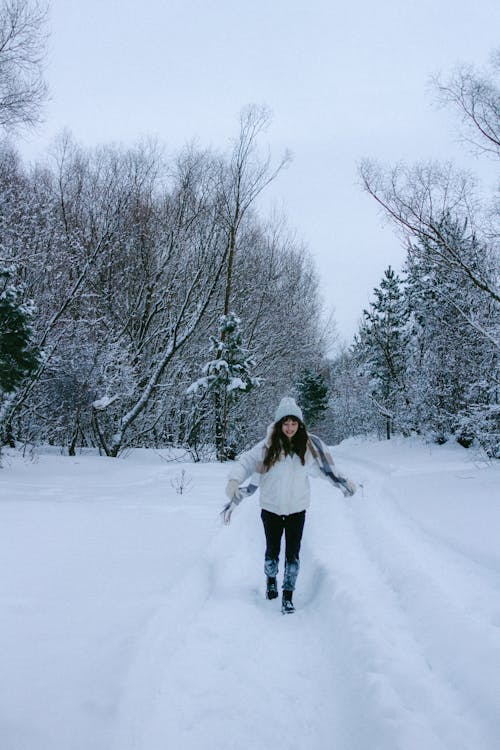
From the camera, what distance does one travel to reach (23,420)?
56.2 feet

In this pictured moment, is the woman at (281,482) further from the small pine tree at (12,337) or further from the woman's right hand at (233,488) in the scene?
the small pine tree at (12,337)

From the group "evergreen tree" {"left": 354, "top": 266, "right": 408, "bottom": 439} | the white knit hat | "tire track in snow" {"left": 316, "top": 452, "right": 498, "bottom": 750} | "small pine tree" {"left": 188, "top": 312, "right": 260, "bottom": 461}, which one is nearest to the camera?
"tire track in snow" {"left": 316, "top": 452, "right": 498, "bottom": 750}

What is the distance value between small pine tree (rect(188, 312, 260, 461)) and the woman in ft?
43.2

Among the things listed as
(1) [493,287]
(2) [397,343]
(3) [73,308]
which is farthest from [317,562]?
(2) [397,343]

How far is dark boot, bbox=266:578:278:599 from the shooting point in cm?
480

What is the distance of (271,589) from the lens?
482 cm

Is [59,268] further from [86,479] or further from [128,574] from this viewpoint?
[128,574]

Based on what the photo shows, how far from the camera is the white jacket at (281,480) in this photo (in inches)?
190

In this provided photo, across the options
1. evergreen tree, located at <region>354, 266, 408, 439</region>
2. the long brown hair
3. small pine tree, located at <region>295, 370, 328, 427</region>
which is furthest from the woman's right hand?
small pine tree, located at <region>295, 370, 328, 427</region>

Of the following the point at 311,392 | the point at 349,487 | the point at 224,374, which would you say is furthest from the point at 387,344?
the point at 349,487

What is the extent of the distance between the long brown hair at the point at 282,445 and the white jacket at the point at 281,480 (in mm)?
43

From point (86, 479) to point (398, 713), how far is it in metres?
10.5

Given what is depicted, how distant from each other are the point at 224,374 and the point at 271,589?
14.0 meters

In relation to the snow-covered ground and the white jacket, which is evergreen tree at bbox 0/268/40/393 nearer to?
the snow-covered ground
